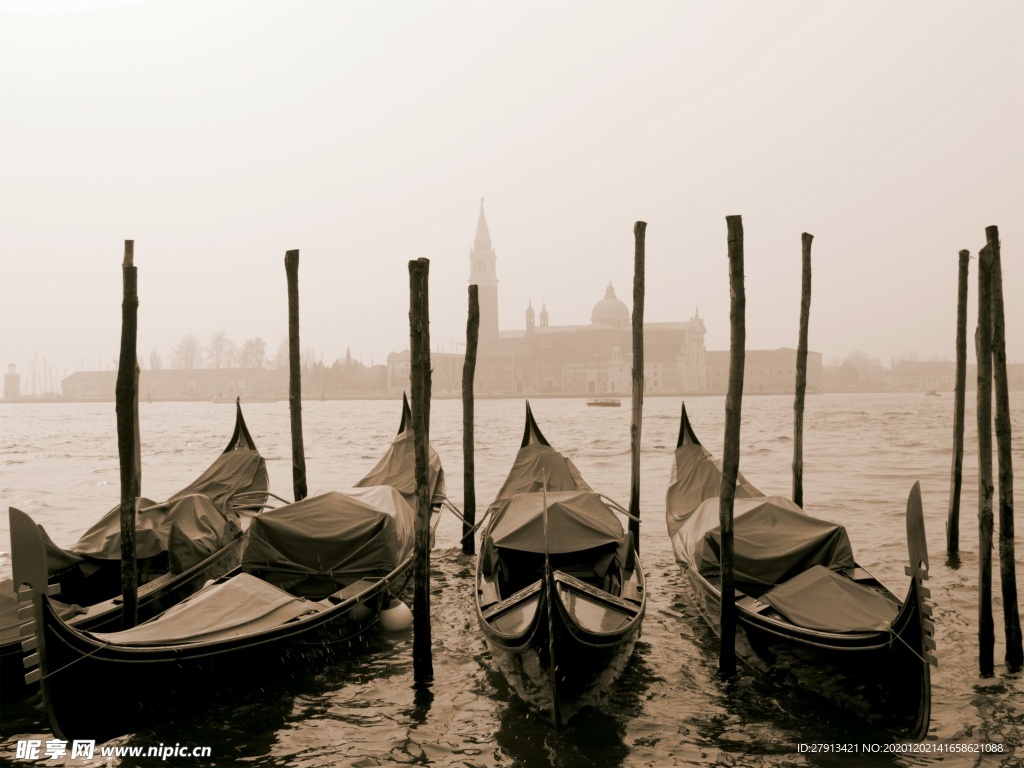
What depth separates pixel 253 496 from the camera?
8.52 m

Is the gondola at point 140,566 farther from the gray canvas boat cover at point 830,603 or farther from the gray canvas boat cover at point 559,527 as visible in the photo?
the gray canvas boat cover at point 830,603

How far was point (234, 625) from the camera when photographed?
4.14 m

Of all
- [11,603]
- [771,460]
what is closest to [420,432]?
[11,603]

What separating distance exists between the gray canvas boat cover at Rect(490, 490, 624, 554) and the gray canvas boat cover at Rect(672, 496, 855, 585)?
0.68 m

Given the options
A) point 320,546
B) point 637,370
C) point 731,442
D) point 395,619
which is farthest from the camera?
point 637,370

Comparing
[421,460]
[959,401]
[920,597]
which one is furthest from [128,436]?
[959,401]

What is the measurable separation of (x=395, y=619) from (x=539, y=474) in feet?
8.37

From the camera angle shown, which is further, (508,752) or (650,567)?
(650,567)

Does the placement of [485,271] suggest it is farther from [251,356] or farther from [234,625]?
[234,625]

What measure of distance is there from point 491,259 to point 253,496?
8809 cm

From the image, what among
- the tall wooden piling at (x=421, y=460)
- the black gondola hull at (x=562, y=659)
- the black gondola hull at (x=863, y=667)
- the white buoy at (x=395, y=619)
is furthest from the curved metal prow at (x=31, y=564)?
the black gondola hull at (x=863, y=667)

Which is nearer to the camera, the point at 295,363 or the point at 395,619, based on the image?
the point at 395,619

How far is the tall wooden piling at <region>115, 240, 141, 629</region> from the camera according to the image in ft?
15.1

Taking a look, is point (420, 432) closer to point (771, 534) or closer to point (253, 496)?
point (771, 534)
